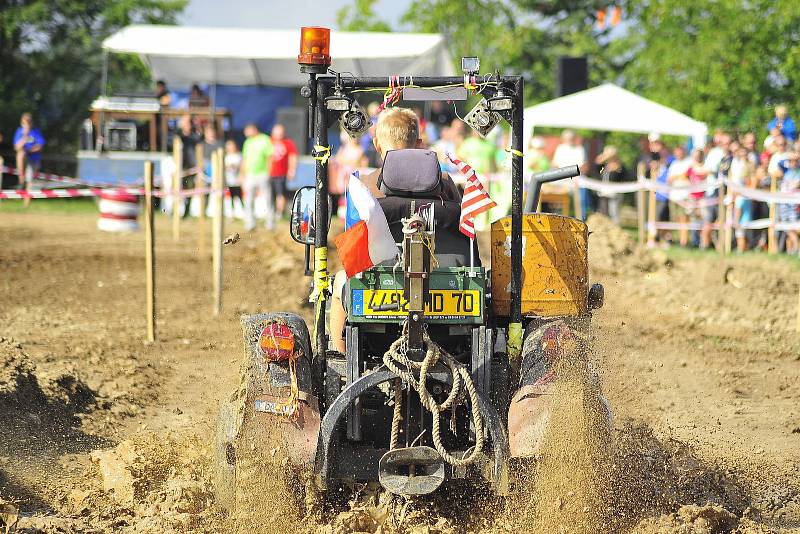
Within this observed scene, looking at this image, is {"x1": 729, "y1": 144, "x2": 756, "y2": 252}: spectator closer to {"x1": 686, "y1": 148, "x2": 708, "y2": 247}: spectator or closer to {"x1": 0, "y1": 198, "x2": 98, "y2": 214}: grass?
{"x1": 686, "y1": 148, "x2": 708, "y2": 247}: spectator

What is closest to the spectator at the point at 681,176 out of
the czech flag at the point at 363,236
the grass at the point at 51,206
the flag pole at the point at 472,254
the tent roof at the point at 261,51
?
the tent roof at the point at 261,51

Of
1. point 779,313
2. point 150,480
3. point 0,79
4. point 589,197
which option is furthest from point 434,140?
point 150,480

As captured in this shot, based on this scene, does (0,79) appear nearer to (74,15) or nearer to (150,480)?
(74,15)

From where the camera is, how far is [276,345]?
518 centimetres

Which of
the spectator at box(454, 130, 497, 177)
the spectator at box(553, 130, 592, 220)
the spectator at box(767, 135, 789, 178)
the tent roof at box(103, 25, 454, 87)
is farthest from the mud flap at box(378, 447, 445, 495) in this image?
the tent roof at box(103, 25, 454, 87)

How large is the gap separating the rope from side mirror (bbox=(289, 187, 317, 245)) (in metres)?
0.76

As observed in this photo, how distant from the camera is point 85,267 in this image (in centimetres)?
1612

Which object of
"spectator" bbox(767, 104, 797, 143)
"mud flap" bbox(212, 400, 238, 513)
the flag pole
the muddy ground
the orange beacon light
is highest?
"spectator" bbox(767, 104, 797, 143)

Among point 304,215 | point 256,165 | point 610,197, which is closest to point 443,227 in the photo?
point 304,215

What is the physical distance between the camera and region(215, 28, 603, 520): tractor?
4.93 metres

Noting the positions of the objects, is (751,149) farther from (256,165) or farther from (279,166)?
(256,165)

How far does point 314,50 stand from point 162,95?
23103 millimetres

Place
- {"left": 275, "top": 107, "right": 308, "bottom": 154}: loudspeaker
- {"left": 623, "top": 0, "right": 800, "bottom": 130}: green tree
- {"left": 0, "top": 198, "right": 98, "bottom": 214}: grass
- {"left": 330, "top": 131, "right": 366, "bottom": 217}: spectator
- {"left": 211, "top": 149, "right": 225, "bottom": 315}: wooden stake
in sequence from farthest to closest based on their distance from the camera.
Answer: {"left": 275, "top": 107, "right": 308, "bottom": 154}: loudspeaker
{"left": 0, "top": 198, "right": 98, "bottom": 214}: grass
{"left": 623, "top": 0, "right": 800, "bottom": 130}: green tree
{"left": 330, "top": 131, "right": 366, "bottom": 217}: spectator
{"left": 211, "top": 149, "right": 225, "bottom": 315}: wooden stake

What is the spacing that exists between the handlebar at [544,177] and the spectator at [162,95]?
22.1 meters
